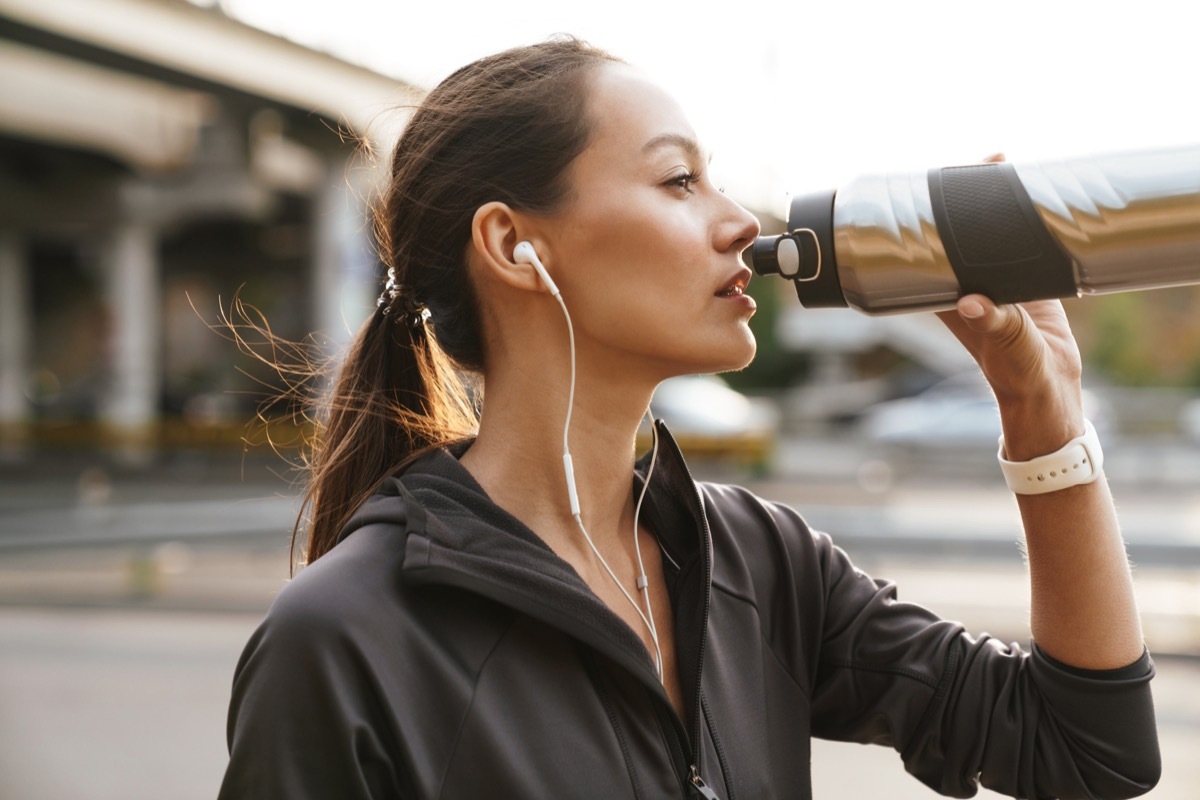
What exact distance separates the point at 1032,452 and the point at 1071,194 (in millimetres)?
382

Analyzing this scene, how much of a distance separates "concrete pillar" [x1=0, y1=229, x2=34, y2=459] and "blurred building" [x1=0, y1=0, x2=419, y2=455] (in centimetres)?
3

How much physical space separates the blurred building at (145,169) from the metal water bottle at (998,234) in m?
16.3

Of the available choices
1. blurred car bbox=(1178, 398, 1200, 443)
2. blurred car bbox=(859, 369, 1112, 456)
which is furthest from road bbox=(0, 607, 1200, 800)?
blurred car bbox=(1178, 398, 1200, 443)

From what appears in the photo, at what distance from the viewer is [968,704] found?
1.69 m

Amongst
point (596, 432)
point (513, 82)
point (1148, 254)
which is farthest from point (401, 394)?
point (1148, 254)

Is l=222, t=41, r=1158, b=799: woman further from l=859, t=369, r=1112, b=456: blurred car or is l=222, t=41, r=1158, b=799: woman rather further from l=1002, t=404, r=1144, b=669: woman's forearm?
l=859, t=369, r=1112, b=456: blurred car

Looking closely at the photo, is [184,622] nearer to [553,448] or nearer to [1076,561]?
[553,448]

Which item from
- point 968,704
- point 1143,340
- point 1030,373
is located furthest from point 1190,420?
point 1030,373

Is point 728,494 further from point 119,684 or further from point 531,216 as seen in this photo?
point 119,684

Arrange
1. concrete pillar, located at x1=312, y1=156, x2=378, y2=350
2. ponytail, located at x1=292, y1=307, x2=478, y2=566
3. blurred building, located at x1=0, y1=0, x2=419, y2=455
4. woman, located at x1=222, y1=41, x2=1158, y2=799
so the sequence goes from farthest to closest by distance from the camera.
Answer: concrete pillar, located at x1=312, y1=156, x2=378, y2=350, blurred building, located at x1=0, y1=0, x2=419, y2=455, ponytail, located at x1=292, y1=307, x2=478, y2=566, woman, located at x1=222, y1=41, x2=1158, y2=799

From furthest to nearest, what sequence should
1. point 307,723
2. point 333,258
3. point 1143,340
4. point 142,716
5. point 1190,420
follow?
point 1143,340, point 333,258, point 1190,420, point 142,716, point 307,723

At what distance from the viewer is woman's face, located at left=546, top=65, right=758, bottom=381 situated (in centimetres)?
157

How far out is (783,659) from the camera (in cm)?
170

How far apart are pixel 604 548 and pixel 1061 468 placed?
611 mm
